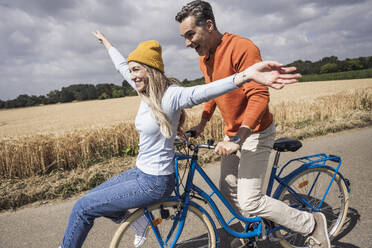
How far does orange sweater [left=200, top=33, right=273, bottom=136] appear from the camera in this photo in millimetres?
2021

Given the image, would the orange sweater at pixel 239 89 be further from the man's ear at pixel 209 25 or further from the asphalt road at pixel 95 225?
the asphalt road at pixel 95 225

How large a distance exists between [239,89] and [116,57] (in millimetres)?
1422

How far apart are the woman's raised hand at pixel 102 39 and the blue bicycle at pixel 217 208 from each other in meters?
1.46

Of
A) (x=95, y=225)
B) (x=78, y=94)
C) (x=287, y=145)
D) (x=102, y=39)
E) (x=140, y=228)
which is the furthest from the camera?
(x=78, y=94)

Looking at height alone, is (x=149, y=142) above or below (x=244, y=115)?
below

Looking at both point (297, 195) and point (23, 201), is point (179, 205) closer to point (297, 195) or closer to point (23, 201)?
point (297, 195)

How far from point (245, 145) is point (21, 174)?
520 centimetres

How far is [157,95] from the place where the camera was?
1.83 meters

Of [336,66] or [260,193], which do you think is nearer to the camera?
[260,193]

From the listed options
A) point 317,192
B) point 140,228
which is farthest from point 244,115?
point 317,192

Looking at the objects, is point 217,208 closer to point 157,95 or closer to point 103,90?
point 157,95

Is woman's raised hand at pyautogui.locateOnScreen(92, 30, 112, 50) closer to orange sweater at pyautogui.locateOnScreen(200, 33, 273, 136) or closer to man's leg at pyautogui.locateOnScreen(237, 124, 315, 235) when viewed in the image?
orange sweater at pyautogui.locateOnScreen(200, 33, 273, 136)

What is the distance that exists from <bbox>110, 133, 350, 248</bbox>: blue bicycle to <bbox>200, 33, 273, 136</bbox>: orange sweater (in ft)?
1.33

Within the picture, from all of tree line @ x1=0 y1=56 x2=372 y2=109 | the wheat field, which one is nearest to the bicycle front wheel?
the wheat field
